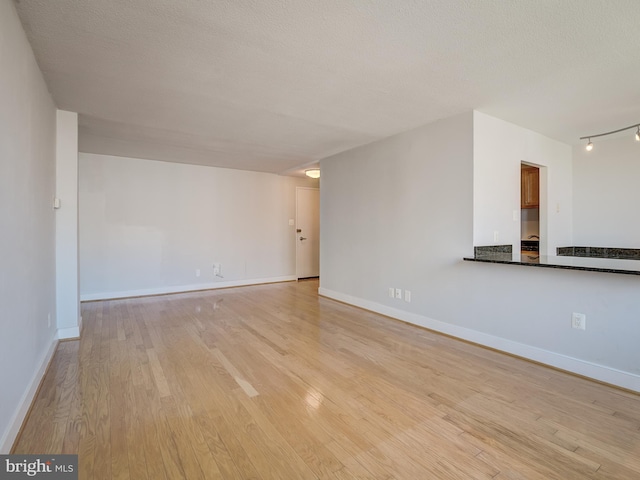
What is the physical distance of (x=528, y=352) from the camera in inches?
107

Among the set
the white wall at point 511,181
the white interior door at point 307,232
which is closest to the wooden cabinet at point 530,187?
the white wall at point 511,181

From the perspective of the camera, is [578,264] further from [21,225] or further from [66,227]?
[66,227]

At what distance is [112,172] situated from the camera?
4.94 metres

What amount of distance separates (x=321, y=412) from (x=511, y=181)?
310cm

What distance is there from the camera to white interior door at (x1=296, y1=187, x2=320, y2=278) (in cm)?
688

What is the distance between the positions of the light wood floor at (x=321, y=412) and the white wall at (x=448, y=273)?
0.80 feet

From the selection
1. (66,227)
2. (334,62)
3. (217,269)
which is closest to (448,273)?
(334,62)

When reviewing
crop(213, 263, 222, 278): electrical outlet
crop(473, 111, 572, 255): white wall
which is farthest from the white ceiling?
crop(213, 263, 222, 278): electrical outlet

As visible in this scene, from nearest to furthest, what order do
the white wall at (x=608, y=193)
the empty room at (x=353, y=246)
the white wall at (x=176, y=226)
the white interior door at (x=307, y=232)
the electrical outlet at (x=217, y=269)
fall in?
the empty room at (x=353, y=246) < the white wall at (x=608, y=193) < the white wall at (x=176, y=226) < the electrical outlet at (x=217, y=269) < the white interior door at (x=307, y=232)

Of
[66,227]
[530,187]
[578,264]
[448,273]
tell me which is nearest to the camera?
[578,264]

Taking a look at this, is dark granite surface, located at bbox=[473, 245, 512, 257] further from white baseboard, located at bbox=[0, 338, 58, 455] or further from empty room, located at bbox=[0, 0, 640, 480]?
white baseboard, located at bbox=[0, 338, 58, 455]

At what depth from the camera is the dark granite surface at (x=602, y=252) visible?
12.4 feet

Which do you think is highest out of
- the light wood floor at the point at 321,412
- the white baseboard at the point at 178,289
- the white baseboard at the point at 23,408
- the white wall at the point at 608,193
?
the white wall at the point at 608,193

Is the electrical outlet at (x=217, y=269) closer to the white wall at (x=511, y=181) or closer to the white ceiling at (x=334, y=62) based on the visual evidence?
the white ceiling at (x=334, y=62)
